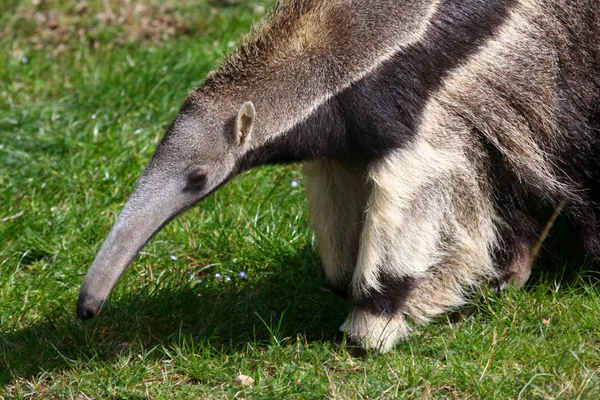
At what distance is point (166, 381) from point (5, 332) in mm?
1092

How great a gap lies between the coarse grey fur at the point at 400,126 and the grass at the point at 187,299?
0.41 meters

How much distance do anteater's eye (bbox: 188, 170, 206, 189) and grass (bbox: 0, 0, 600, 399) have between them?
87 centimetres

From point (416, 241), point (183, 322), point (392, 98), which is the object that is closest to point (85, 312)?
point (183, 322)

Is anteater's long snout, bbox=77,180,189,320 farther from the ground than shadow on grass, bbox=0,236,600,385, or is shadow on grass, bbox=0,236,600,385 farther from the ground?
anteater's long snout, bbox=77,180,189,320

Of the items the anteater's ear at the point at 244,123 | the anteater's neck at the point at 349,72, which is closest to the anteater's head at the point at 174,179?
the anteater's ear at the point at 244,123

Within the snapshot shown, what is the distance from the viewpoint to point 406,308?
15.9 feet

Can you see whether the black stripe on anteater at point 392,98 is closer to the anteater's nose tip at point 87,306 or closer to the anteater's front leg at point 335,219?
the anteater's front leg at point 335,219

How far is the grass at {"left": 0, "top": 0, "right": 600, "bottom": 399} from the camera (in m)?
4.45

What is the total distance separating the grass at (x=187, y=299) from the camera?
4.45 m

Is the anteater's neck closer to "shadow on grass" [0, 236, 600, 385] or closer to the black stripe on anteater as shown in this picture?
the black stripe on anteater

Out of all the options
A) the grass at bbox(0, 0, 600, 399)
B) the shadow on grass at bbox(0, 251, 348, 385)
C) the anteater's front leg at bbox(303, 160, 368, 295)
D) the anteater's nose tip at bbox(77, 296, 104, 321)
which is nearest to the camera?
the anteater's nose tip at bbox(77, 296, 104, 321)

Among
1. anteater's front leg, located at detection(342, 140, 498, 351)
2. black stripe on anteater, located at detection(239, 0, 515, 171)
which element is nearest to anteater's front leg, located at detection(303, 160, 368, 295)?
anteater's front leg, located at detection(342, 140, 498, 351)

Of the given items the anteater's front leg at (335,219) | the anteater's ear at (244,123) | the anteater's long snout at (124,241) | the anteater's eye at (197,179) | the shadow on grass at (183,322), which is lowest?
the shadow on grass at (183,322)

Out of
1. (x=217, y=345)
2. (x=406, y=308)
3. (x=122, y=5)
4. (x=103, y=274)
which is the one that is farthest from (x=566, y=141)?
(x=122, y=5)
